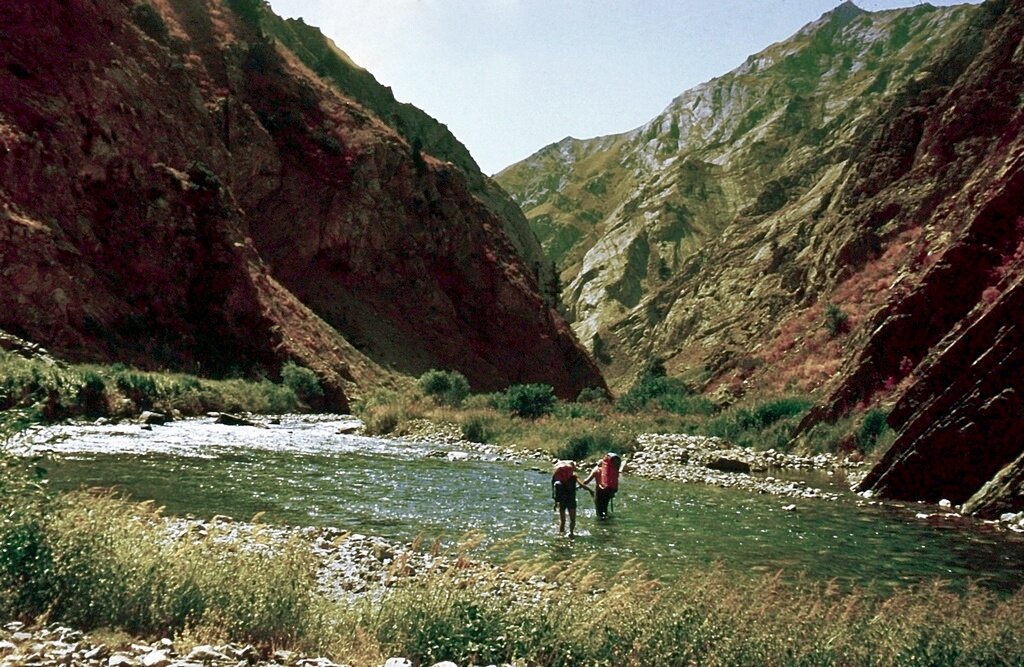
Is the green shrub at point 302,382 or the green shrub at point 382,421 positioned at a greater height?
the green shrub at point 302,382

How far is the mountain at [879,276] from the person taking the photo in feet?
64.6

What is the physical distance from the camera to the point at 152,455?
2200 centimetres

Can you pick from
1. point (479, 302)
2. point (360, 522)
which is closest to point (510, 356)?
point (479, 302)

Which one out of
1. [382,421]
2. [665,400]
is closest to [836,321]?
[665,400]

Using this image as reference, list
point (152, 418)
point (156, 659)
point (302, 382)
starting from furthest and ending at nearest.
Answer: point (302, 382), point (152, 418), point (156, 659)

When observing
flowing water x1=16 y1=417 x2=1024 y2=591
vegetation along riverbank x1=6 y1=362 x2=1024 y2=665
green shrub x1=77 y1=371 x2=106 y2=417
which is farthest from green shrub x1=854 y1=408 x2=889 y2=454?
green shrub x1=77 y1=371 x2=106 y2=417

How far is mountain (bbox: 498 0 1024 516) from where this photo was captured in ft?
64.6

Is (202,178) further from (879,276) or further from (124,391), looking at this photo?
(879,276)

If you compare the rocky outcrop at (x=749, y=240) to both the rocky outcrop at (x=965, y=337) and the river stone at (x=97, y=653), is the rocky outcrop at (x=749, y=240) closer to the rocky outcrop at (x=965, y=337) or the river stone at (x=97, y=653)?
the rocky outcrop at (x=965, y=337)

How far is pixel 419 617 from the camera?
714cm

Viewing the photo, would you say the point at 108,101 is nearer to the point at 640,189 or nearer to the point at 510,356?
the point at 510,356

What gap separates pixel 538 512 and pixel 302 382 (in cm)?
3148

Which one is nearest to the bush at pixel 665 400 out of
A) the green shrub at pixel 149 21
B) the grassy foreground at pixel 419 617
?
the grassy foreground at pixel 419 617

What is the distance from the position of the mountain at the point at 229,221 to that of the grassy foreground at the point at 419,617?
33490 millimetres
